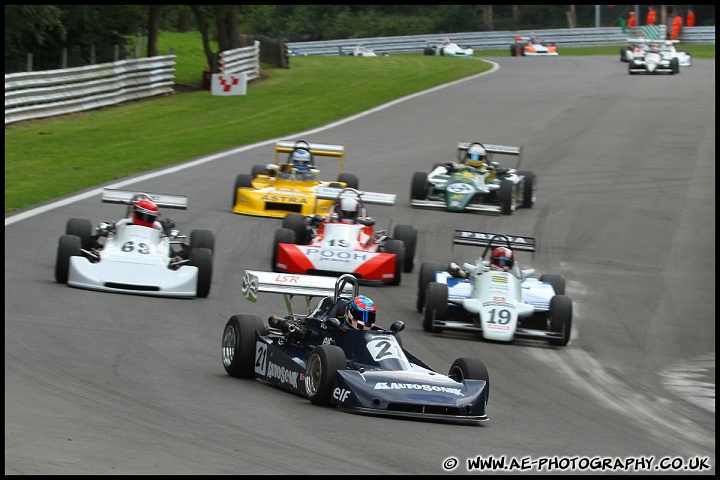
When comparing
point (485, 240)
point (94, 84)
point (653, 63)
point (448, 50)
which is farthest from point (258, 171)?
point (448, 50)

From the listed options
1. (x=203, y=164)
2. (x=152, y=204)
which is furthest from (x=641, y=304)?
(x=203, y=164)

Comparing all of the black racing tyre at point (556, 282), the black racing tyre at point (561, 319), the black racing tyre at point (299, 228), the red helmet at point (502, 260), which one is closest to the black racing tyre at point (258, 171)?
the black racing tyre at point (299, 228)

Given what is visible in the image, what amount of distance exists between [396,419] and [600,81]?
38.7 meters

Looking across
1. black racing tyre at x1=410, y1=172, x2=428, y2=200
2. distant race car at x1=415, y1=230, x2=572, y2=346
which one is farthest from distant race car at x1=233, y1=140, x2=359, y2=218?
distant race car at x1=415, y1=230, x2=572, y2=346

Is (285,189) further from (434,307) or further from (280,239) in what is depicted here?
(434,307)

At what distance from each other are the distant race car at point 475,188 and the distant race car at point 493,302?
7.21m

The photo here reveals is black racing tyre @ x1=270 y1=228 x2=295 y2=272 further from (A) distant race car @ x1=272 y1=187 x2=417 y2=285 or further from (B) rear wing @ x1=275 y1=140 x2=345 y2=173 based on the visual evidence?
(B) rear wing @ x1=275 y1=140 x2=345 y2=173

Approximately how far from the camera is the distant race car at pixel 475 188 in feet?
77.2

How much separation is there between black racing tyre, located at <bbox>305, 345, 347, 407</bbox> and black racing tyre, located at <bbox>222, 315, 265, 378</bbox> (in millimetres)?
1106

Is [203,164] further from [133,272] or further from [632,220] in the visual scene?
[133,272]

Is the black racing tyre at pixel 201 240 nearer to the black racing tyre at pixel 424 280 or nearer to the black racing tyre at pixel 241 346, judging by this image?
the black racing tyre at pixel 424 280

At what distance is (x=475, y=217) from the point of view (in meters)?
23.3

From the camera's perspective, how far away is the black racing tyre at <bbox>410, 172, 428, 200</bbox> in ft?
78.9

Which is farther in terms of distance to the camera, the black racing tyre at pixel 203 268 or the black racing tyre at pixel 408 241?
the black racing tyre at pixel 408 241
